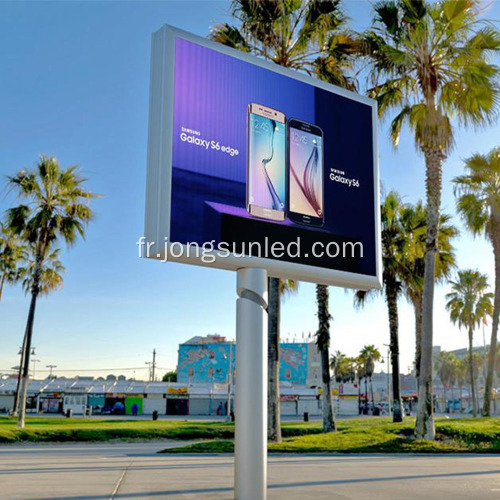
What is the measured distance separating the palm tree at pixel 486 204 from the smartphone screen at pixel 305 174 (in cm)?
2661

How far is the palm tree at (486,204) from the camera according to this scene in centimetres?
3144

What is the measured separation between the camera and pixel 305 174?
23.8 ft

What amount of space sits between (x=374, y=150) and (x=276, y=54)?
10895 millimetres

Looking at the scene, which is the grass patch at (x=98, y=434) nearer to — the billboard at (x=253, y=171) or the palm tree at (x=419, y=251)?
the palm tree at (x=419, y=251)

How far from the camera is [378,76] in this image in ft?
61.4

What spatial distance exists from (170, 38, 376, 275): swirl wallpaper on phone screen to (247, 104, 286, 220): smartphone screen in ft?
0.04

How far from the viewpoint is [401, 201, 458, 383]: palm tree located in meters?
28.4

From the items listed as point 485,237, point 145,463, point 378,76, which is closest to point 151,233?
point 145,463

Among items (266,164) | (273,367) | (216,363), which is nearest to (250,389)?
(266,164)

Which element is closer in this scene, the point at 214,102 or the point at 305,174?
the point at 214,102

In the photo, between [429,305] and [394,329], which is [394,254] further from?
[429,305]

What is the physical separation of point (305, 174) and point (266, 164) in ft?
1.94

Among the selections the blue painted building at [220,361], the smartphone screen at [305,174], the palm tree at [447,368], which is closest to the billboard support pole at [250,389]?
the smartphone screen at [305,174]
